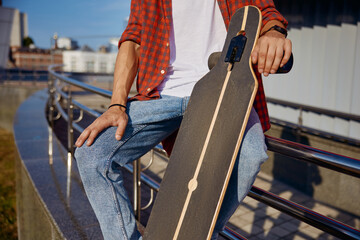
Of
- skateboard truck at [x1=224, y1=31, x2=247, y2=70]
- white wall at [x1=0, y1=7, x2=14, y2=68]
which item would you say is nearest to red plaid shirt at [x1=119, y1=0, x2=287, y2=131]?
skateboard truck at [x1=224, y1=31, x2=247, y2=70]

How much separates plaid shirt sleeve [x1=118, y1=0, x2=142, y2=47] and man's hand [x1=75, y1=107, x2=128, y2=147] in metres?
0.39

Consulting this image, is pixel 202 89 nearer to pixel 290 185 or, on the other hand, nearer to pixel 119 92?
pixel 119 92

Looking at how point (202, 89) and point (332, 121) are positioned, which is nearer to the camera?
point (202, 89)

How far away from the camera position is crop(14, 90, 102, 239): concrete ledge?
2.23 meters

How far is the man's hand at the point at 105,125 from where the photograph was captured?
1294 millimetres

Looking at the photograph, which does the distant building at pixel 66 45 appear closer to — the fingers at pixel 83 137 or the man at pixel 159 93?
the man at pixel 159 93

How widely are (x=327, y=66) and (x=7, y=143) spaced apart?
6.44 metres

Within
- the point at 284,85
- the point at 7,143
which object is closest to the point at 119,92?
the point at 284,85

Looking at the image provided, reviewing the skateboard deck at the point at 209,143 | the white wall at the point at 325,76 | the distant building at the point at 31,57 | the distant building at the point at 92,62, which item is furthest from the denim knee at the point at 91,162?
the distant building at the point at 31,57

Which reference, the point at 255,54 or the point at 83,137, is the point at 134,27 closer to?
the point at 83,137

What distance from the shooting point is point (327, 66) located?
5234 millimetres

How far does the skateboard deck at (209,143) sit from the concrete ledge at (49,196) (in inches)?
42.0

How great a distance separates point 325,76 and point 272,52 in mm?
4665

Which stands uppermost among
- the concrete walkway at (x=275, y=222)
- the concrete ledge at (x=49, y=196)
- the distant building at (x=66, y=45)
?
the distant building at (x=66, y=45)
